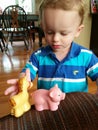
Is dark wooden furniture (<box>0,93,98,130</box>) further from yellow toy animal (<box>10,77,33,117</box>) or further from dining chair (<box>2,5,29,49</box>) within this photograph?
dining chair (<box>2,5,29,49</box>)

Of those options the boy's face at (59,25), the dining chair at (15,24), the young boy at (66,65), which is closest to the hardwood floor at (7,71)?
the dining chair at (15,24)

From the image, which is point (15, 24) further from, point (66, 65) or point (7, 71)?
point (66, 65)

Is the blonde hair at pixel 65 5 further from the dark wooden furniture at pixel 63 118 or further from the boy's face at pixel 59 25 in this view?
the dark wooden furniture at pixel 63 118

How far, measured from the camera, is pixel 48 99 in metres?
0.44

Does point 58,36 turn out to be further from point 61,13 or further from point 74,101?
point 74,101

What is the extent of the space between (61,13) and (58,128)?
0.95 ft


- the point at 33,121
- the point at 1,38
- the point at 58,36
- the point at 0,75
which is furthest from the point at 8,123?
the point at 1,38

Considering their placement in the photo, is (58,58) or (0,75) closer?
(58,58)

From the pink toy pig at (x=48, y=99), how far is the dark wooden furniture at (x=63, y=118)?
1 cm

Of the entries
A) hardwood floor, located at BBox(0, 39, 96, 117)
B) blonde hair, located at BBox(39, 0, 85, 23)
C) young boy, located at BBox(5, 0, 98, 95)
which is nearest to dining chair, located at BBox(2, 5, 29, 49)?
hardwood floor, located at BBox(0, 39, 96, 117)

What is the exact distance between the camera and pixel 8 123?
15.6 inches

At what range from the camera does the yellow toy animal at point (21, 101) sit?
41 centimetres

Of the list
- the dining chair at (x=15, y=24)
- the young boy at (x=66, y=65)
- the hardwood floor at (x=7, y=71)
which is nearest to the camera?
the young boy at (x=66, y=65)

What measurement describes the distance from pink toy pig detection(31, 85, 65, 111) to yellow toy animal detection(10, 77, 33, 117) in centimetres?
2
